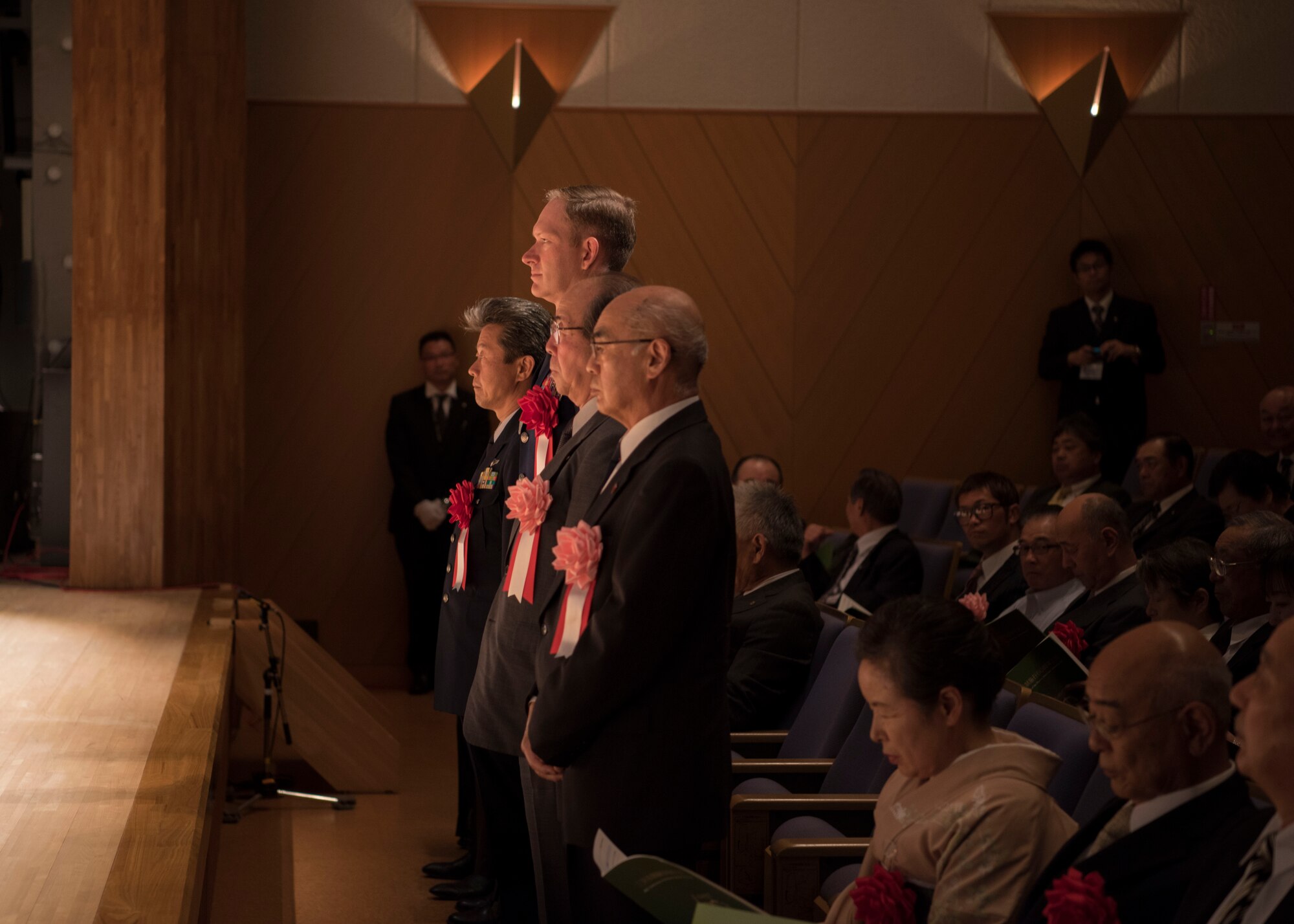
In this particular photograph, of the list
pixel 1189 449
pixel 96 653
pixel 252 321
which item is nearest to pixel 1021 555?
pixel 1189 449

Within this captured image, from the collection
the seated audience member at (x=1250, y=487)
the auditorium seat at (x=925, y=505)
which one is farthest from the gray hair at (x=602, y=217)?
the auditorium seat at (x=925, y=505)

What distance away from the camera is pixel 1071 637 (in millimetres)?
3371

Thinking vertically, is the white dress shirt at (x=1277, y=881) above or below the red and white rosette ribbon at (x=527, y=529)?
below

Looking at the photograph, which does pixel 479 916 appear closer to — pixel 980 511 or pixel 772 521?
pixel 772 521

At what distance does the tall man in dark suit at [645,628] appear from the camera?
2068 millimetres

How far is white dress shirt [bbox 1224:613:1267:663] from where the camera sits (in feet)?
10.2

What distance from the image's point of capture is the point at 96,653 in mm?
4188

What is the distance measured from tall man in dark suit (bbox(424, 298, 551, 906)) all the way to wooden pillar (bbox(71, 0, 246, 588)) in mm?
2483

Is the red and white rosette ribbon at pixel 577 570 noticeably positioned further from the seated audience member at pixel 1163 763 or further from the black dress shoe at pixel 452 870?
the black dress shoe at pixel 452 870

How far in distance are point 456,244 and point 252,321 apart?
1.05 meters

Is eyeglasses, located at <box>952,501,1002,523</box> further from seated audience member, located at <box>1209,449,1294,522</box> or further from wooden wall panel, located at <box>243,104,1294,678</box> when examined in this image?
wooden wall panel, located at <box>243,104,1294,678</box>

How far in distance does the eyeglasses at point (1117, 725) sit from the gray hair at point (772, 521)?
185 centimetres

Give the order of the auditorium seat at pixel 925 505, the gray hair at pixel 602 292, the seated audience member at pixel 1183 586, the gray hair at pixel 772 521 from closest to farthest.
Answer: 1. the gray hair at pixel 602 292
2. the seated audience member at pixel 1183 586
3. the gray hair at pixel 772 521
4. the auditorium seat at pixel 925 505

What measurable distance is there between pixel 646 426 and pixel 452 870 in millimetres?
2107
